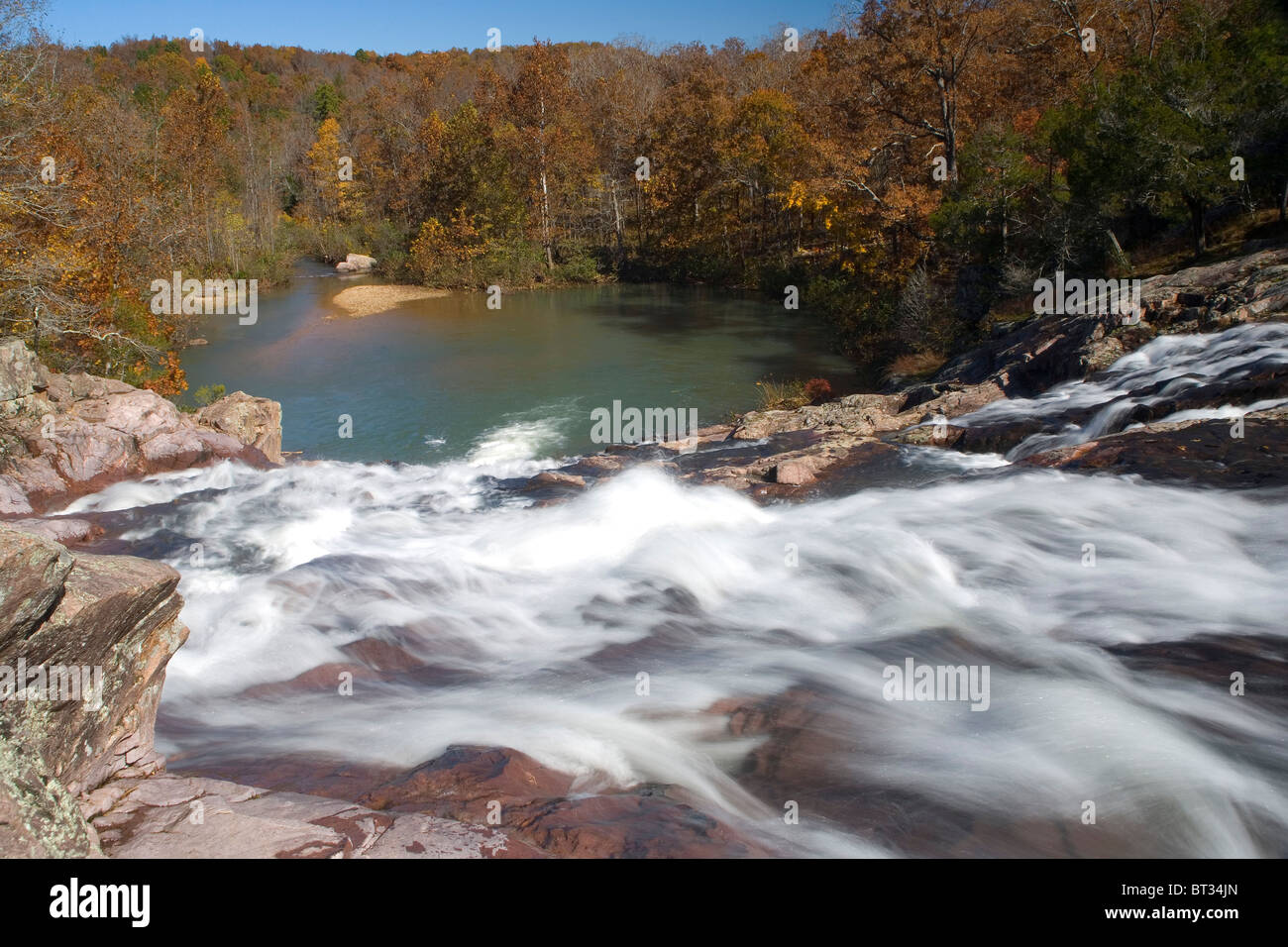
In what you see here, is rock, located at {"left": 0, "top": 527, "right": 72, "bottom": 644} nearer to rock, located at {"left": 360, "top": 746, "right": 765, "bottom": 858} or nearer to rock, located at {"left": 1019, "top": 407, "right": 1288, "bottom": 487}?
rock, located at {"left": 360, "top": 746, "right": 765, "bottom": 858}

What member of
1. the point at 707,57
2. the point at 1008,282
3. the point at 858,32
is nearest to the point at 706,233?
the point at 858,32

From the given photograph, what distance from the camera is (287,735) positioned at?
5715 millimetres

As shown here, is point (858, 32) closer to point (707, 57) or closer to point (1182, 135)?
point (1182, 135)

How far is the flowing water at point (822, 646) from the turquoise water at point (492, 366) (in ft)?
24.2

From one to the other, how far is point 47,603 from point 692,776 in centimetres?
371

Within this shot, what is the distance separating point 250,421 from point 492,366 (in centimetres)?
1036

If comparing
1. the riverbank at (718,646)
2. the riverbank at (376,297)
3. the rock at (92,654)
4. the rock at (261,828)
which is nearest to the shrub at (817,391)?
the riverbank at (718,646)

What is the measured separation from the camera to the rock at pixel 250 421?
15953mm

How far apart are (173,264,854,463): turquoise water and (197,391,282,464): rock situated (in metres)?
1.33

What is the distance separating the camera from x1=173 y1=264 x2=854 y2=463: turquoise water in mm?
19016

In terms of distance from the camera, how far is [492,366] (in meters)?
25.8

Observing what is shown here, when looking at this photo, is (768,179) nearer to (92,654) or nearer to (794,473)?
(794,473)

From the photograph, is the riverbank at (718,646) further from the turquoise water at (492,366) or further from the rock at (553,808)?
the turquoise water at (492,366)

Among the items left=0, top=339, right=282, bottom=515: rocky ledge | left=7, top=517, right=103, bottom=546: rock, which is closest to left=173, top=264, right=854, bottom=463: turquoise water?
left=0, top=339, right=282, bottom=515: rocky ledge
